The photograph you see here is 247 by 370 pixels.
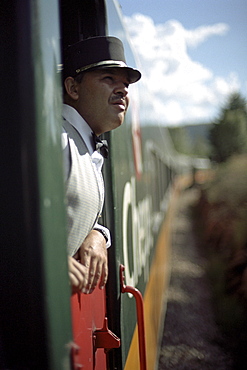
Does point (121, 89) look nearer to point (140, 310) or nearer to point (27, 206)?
point (27, 206)

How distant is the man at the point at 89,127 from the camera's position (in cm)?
120

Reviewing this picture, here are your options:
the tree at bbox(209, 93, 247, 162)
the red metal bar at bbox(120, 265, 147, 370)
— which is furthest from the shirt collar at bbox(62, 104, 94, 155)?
the tree at bbox(209, 93, 247, 162)

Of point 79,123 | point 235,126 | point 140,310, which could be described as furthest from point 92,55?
point 235,126

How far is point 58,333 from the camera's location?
2.83ft

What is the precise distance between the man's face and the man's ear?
14 mm

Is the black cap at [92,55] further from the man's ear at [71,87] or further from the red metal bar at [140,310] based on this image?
the red metal bar at [140,310]

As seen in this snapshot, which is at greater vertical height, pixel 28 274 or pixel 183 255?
pixel 28 274

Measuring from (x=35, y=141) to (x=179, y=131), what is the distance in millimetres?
81203

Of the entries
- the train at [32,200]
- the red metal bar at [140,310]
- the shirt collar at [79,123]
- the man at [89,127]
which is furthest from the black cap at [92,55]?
the red metal bar at [140,310]

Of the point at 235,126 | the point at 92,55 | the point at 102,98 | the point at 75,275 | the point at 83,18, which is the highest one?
the point at 235,126

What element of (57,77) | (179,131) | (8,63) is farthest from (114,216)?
(179,131)

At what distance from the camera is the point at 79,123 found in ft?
4.62

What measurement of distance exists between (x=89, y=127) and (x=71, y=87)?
156 millimetres

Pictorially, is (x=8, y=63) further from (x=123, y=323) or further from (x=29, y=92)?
(x=123, y=323)
